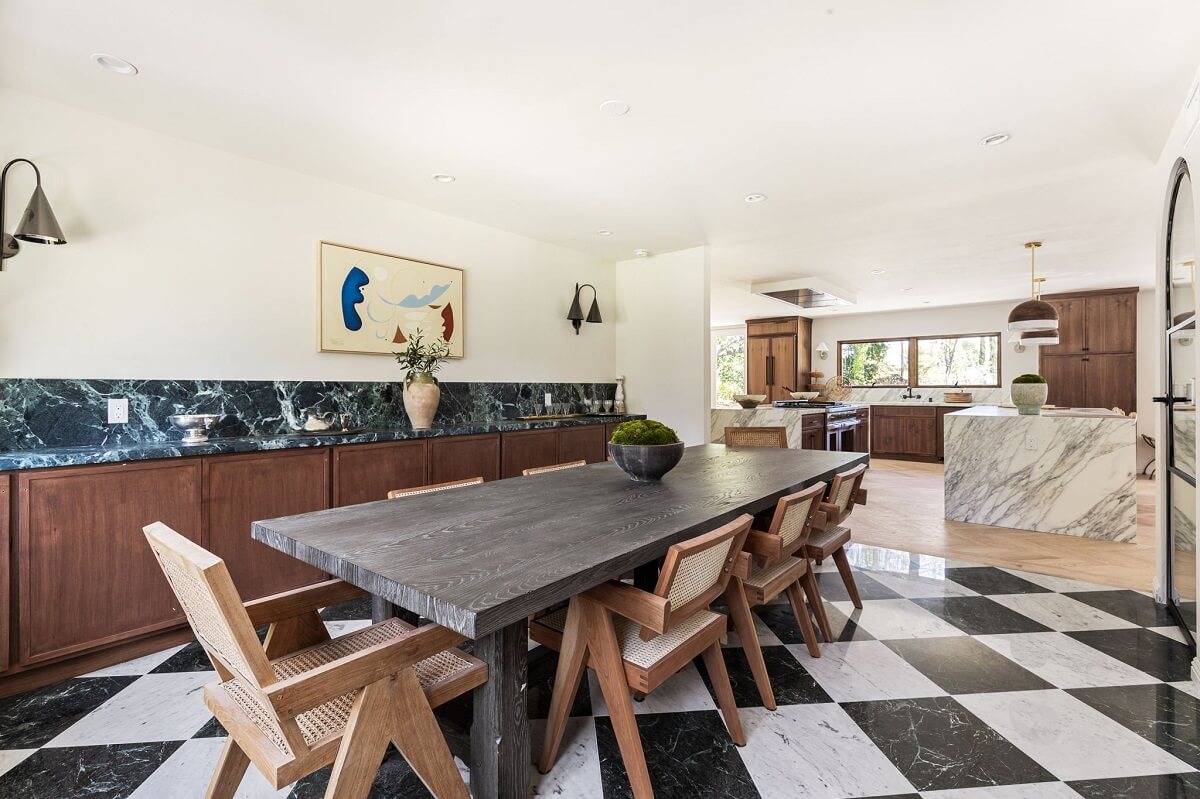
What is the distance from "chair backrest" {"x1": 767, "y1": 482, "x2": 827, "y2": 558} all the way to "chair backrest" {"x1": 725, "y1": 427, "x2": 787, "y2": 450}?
1.68 meters

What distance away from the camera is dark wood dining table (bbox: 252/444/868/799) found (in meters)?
1.10

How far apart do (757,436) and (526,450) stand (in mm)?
1658

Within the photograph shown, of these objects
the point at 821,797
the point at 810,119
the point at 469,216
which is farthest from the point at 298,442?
the point at 810,119

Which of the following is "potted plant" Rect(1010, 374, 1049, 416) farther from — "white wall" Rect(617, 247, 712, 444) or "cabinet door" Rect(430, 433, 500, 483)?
"cabinet door" Rect(430, 433, 500, 483)

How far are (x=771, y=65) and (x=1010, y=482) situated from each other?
397 cm

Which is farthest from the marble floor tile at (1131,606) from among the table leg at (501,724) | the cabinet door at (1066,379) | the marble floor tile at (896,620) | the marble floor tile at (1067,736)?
the cabinet door at (1066,379)

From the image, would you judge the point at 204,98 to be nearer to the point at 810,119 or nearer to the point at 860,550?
the point at 810,119

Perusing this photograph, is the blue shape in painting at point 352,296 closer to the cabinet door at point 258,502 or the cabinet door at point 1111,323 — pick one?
the cabinet door at point 258,502

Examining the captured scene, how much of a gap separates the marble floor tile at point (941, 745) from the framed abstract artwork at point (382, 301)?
3232mm

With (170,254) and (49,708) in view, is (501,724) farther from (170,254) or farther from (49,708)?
(170,254)

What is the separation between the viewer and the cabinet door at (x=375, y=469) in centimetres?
288

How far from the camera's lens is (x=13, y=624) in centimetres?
199

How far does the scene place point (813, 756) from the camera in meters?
1.62

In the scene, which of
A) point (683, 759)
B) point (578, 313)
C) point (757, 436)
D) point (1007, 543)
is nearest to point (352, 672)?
point (683, 759)
